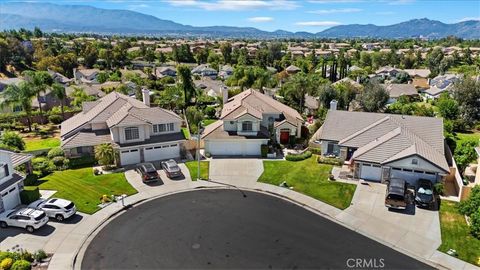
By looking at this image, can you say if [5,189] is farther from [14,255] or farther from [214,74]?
[214,74]

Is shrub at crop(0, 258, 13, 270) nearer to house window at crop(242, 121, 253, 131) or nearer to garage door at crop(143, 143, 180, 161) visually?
garage door at crop(143, 143, 180, 161)

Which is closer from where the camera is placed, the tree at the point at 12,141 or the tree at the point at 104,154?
the tree at the point at 104,154

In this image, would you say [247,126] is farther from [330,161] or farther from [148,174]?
[148,174]

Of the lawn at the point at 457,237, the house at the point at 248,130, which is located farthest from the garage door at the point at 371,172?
the house at the point at 248,130

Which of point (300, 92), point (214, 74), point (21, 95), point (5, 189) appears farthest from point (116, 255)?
point (214, 74)

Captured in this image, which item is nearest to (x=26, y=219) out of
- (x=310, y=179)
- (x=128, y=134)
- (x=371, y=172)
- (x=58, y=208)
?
(x=58, y=208)

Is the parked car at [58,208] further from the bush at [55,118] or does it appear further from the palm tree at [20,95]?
the bush at [55,118]
